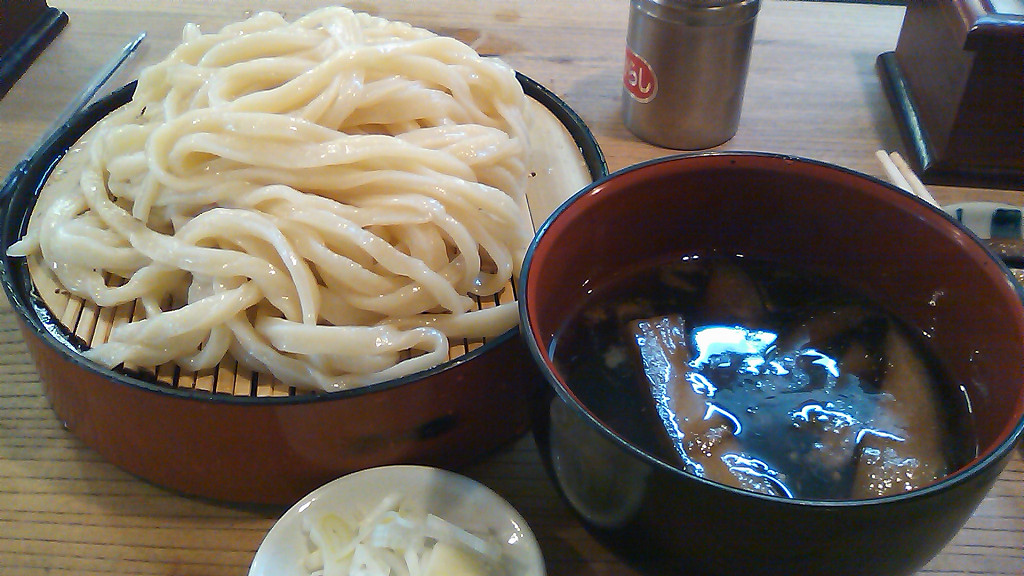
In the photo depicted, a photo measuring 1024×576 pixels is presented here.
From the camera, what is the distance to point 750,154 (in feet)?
2.97

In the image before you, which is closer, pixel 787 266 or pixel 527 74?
pixel 787 266

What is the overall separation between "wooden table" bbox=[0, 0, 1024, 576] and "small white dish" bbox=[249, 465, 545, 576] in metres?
0.09

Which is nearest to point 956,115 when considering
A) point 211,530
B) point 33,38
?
point 211,530

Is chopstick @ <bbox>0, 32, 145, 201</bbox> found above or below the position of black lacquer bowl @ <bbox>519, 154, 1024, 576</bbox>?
Answer: below

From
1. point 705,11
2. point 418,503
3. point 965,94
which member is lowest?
point 418,503

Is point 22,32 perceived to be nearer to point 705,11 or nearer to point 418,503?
point 705,11

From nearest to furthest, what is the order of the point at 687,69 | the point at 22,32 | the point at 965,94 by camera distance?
the point at 965,94 → the point at 687,69 → the point at 22,32

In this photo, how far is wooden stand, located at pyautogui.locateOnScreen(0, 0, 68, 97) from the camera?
2.07 metres

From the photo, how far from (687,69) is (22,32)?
190cm

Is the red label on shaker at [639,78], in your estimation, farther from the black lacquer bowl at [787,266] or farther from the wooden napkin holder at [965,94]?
the black lacquer bowl at [787,266]

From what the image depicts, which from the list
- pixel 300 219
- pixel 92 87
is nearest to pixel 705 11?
pixel 300 219

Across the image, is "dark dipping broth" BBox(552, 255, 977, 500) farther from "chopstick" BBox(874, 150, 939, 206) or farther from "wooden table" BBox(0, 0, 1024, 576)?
"chopstick" BBox(874, 150, 939, 206)

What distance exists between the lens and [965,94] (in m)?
1.64

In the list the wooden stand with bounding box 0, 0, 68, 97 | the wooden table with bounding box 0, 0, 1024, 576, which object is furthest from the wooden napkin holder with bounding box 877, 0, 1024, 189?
the wooden stand with bounding box 0, 0, 68, 97
